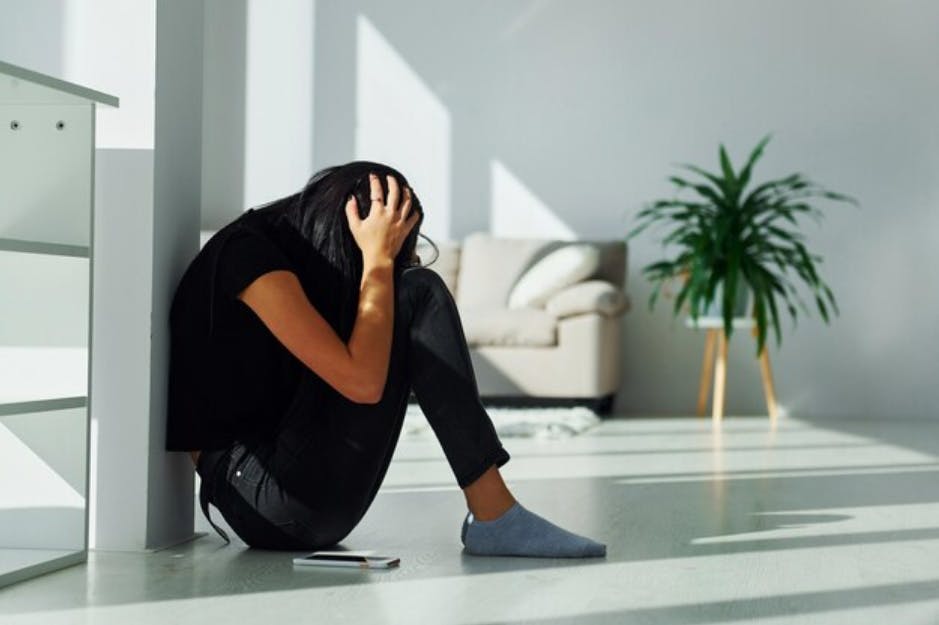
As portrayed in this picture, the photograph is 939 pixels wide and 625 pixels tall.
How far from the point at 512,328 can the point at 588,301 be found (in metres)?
0.37

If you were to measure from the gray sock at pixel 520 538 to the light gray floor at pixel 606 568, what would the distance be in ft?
0.08

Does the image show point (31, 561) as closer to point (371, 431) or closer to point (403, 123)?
point (371, 431)

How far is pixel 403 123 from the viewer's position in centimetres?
755

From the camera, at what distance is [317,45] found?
303 inches

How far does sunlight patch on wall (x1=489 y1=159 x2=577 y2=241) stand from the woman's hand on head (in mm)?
5047

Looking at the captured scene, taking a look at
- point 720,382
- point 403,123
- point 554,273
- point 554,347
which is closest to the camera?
point 720,382

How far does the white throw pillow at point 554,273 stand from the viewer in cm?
675

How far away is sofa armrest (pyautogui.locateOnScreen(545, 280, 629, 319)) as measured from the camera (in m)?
6.45

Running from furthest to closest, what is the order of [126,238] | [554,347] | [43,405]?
[554,347] → [126,238] → [43,405]

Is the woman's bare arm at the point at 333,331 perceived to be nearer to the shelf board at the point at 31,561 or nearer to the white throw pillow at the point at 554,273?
the shelf board at the point at 31,561

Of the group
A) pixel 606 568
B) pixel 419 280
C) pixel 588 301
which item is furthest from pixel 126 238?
pixel 588 301

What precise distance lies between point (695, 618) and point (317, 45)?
6.15 metres

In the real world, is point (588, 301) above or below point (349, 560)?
above

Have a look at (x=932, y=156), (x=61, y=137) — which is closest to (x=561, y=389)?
(x=932, y=156)
